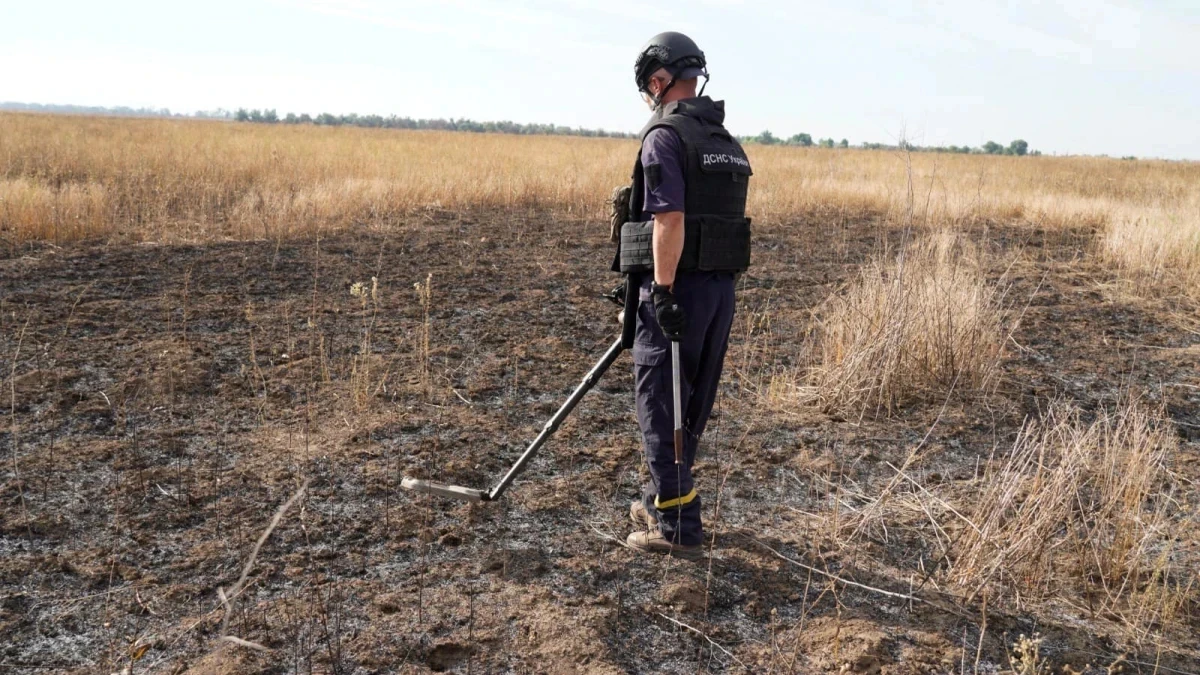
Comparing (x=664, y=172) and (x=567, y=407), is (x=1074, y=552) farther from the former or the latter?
(x=664, y=172)

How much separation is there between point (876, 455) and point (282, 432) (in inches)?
122

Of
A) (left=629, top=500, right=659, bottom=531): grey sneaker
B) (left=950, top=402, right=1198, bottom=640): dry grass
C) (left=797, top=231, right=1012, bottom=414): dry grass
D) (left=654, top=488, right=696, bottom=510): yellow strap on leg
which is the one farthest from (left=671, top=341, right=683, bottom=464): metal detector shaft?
(left=797, top=231, right=1012, bottom=414): dry grass

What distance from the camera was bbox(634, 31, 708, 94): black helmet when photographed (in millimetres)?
3492

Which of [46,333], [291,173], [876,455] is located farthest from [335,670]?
[291,173]

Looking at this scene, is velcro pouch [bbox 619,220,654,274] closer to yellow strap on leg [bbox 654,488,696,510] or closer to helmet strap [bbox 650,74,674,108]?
helmet strap [bbox 650,74,674,108]

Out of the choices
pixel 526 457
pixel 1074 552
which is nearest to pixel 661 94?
pixel 526 457

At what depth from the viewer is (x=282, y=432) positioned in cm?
490

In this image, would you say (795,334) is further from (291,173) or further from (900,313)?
(291,173)

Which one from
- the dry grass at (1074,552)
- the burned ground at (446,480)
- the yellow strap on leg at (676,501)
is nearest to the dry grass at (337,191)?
the burned ground at (446,480)

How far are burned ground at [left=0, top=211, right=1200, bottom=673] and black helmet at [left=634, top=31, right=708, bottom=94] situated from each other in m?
1.72

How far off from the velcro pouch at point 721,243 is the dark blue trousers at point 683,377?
83 mm

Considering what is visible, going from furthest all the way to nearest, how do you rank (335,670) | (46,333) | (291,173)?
(291,173)
(46,333)
(335,670)

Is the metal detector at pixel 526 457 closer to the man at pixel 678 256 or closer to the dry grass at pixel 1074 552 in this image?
the man at pixel 678 256

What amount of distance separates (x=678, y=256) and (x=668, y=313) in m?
0.22
